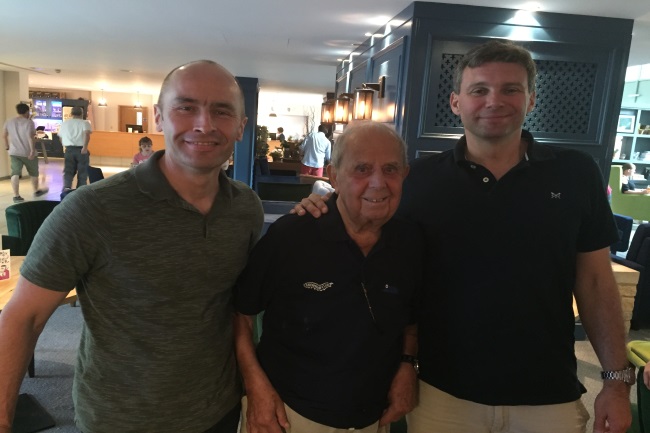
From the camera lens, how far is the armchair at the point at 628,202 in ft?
31.3

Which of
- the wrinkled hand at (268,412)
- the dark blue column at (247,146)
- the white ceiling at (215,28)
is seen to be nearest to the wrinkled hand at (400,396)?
the wrinkled hand at (268,412)

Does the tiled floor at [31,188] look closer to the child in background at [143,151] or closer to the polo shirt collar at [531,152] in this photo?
the child in background at [143,151]

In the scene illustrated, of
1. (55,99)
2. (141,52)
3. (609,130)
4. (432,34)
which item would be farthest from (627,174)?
(55,99)

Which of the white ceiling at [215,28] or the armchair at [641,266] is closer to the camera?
the white ceiling at [215,28]

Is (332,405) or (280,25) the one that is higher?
(280,25)

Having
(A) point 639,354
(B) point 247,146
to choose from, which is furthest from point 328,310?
(B) point 247,146

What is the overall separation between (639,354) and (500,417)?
0.63 metres

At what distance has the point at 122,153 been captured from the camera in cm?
1766

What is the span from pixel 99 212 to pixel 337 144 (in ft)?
2.16

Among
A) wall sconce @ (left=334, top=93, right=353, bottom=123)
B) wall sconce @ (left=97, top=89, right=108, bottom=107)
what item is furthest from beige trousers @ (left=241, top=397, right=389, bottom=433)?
wall sconce @ (left=97, top=89, right=108, bottom=107)

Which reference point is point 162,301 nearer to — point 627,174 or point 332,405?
point 332,405

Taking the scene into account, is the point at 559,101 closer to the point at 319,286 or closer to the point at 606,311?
the point at 606,311

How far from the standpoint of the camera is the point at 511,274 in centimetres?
142

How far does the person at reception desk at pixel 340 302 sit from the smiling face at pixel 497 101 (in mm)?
300
